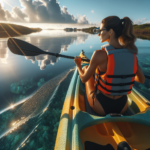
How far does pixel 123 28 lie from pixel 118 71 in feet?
1.98

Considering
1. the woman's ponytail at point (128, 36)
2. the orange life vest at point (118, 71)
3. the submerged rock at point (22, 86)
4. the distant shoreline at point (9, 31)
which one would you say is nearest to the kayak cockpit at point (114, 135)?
the orange life vest at point (118, 71)

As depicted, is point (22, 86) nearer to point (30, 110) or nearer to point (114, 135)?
point (30, 110)

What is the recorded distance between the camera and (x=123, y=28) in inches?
50.2

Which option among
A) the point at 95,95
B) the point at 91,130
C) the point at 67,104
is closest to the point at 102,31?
the point at 95,95

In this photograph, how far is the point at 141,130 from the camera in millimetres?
1455

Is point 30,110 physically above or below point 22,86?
below

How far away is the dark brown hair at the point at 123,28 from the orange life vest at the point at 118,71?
113mm

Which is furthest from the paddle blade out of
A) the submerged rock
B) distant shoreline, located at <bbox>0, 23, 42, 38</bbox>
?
distant shoreline, located at <bbox>0, 23, 42, 38</bbox>

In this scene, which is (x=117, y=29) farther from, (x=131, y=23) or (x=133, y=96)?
(x=133, y=96)

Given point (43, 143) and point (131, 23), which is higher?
point (131, 23)

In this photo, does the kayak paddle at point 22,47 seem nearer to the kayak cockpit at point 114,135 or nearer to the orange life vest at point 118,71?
the orange life vest at point 118,71

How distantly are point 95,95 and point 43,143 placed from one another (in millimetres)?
1484

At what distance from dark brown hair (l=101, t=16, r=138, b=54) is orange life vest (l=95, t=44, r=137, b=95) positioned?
0.37 ft

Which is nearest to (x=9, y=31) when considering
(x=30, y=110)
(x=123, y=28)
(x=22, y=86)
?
(x=22, y=86)
